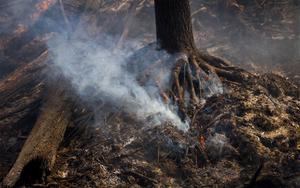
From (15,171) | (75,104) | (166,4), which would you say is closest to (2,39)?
(75,104)

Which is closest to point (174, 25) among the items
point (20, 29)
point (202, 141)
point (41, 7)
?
point (202, 141)

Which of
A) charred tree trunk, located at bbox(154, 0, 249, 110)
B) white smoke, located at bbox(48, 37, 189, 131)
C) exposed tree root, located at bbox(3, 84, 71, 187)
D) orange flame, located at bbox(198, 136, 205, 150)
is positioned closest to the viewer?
exposed tree root, located at bbox(3, 84, 71, 187)

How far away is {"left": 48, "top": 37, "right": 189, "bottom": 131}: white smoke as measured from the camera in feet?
18.1

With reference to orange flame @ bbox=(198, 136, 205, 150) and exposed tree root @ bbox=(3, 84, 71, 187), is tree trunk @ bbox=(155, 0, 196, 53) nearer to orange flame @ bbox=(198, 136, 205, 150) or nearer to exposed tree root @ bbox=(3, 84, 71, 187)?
orange flame @ bbox=(198, 136, 205, 150)

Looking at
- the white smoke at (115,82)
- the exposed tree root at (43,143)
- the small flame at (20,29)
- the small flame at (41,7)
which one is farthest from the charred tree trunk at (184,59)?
the small flame at (41,7)

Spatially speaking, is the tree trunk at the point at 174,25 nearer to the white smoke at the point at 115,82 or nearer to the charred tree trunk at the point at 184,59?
the charred tree trunk at the point at 184,59

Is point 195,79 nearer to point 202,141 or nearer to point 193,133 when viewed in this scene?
point 193,133

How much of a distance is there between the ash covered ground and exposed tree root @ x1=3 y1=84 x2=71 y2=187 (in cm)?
15

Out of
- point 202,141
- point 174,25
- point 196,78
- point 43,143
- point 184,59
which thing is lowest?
point 202,141

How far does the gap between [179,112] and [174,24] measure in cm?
161

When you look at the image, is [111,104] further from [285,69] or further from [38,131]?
[285,69]

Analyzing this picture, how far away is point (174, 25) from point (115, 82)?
1435 mm

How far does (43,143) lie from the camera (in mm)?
4664

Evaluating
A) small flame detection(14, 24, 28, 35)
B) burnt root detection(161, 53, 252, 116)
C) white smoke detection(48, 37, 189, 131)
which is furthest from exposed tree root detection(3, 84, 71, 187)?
small flame detection(14, 24, 28, 35)
